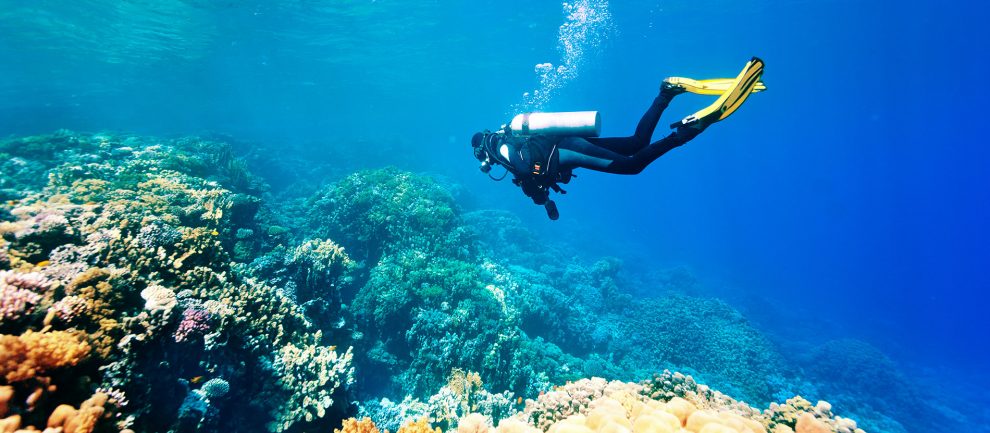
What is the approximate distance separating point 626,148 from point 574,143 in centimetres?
78

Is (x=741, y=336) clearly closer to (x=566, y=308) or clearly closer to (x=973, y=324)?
(x=566, y=308)

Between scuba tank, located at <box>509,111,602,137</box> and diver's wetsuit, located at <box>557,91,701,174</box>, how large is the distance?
6.2 inches

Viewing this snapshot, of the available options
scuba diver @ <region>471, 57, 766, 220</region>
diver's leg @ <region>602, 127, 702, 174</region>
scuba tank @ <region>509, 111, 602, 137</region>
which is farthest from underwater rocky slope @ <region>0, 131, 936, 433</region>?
scuba tank @ <region>509, 111, 602, 137</region>

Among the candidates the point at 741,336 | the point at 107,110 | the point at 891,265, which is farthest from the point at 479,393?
the point at 107,110

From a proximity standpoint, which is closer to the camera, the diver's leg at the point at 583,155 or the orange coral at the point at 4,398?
the orange coral at the point at 4,398

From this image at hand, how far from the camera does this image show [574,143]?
5.50 meters

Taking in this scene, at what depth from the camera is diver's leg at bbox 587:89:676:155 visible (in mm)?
4793

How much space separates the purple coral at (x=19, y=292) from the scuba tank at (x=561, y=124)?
5.83 m

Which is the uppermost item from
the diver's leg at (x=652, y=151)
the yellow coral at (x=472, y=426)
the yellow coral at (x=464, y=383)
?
the diver's leg at (x=652, y=151)

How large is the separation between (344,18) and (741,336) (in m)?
36.5

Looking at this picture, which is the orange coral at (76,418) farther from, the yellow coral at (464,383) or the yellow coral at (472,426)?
the yellow coral at (464,383)

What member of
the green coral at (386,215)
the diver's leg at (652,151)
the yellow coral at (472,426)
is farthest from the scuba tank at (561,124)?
the green coral at (386,215)

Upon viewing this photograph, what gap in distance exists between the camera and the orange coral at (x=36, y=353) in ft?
8.50

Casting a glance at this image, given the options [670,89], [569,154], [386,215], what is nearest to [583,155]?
[569,154]
